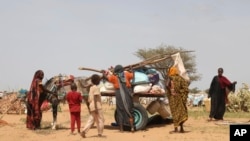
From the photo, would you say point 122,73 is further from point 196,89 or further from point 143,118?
point 196,89

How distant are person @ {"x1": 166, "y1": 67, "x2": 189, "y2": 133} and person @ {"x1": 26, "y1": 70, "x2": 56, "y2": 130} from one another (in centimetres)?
369

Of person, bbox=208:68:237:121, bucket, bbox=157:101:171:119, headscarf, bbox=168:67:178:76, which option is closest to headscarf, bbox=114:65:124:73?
headscarf, bbox=168:67:178:76

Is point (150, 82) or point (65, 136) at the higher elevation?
point (150, 82)

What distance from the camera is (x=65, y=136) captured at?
11.4 m

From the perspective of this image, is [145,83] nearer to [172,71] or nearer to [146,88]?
[146,88]

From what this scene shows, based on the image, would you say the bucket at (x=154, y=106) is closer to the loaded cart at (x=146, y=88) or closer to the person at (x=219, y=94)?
the loaded cart at (x=146, y=88)

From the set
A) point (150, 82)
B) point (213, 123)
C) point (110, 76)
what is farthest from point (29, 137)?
point (213, 123)

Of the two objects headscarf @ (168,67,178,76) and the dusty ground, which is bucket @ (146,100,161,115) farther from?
headscarf @ (168,67,178,76)

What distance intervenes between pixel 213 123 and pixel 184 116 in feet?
10.2

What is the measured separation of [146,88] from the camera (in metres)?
12.5

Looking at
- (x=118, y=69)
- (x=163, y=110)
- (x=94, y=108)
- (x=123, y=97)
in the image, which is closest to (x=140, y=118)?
(x=123, y=97)

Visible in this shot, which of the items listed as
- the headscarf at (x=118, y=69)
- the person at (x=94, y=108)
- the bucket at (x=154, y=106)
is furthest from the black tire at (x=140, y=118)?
the person at (x=94, y=108)

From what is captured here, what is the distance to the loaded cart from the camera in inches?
484

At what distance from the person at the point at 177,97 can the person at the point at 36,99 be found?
3686mm
